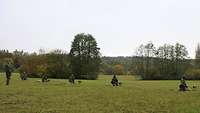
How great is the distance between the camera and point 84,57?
302 feet

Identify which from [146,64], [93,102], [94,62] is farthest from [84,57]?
[93,102]

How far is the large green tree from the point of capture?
90.6m

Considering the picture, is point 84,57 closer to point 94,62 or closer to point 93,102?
point 94,62

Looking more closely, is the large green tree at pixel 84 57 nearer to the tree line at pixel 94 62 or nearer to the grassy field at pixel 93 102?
the tree line at pixel 94 62

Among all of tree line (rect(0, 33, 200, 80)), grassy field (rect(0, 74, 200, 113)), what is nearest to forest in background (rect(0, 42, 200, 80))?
tree line (rect(0, 33, 200, 80))

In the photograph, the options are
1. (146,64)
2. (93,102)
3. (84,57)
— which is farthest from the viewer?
(146,64)

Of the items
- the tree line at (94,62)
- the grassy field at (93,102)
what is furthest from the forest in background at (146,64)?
the grassy field at (93,102)

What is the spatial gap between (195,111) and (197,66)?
3397 inches

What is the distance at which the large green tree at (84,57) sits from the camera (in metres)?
90.6

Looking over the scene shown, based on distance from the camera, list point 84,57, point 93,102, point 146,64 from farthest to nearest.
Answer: point 146,64
point 84,57
point 93,102

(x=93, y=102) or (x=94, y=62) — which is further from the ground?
(x=94, y=62)

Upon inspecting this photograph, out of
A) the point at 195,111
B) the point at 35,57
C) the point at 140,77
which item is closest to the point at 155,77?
the point at 140,77

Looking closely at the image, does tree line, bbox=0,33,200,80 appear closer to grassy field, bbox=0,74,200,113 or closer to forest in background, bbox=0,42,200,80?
forest in background, bbox=0,42,200,80

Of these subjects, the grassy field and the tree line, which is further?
the tree line
